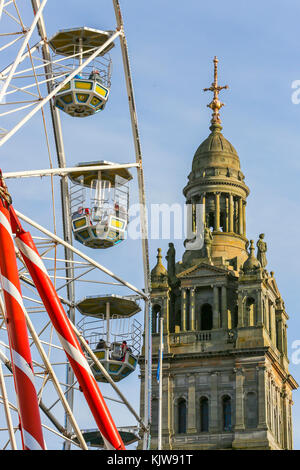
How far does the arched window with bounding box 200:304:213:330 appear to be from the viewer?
10581 cm

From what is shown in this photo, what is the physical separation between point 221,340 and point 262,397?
587 cm

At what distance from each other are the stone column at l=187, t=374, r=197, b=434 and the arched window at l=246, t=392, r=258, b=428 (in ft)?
14.0

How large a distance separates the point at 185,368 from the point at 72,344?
70.2 meters

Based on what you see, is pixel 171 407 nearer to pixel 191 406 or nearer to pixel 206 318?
pixel 191 406

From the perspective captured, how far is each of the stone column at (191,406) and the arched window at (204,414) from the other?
80 centimetres

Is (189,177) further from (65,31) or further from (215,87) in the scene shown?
(65,31)

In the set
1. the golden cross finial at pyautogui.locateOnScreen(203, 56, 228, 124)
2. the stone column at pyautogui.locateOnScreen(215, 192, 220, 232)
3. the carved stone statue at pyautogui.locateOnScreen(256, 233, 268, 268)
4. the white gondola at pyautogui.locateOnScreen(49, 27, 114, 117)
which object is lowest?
the white gondola at pyautogui.locateOnScreen(49, 27, 114, 117)

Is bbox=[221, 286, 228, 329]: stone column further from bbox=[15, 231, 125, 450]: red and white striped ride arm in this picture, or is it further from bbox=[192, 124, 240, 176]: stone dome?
bbox=[15, 231, 125, 450]: red and white striped ride arm

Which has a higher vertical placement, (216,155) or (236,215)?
(216,155)

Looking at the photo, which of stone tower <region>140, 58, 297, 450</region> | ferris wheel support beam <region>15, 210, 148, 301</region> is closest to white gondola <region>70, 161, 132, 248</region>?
ferris wheel support beam <region>15, 210, 148, 301</region>

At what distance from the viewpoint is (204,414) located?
4023 inches

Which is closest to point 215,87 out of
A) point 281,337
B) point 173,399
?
point 281,337

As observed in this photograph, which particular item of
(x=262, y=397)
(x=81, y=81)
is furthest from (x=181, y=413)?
(x=81, y=81)
